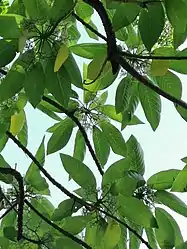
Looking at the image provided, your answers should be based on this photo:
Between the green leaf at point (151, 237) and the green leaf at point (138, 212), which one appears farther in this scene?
the green leaf at point (151, 237)

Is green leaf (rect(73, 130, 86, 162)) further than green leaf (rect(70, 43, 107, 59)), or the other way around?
green leaf (rect(73, 130, 86, 162))

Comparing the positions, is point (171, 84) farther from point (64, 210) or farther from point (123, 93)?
point (64, 210)

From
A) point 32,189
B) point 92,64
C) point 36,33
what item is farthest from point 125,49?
point 32,189

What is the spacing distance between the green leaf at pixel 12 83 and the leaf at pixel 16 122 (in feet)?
0.86

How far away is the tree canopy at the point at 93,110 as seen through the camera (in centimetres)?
114

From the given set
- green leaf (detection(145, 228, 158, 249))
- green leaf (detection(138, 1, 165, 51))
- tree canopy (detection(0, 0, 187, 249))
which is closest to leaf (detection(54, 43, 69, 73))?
tree canopy (detection(0, 0, 187, 249))

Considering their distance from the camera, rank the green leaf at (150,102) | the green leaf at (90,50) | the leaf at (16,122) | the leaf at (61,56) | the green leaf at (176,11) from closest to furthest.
Result: the green leaf at (176,11) < the leaf at (61,56) < the green leaf at (90,50) < the green leaf at (150,102) < the leaf at (16,122)

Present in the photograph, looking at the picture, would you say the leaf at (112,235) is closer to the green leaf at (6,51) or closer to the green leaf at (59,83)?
the green leaf at (59,83)

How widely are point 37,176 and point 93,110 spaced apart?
0.23 metres

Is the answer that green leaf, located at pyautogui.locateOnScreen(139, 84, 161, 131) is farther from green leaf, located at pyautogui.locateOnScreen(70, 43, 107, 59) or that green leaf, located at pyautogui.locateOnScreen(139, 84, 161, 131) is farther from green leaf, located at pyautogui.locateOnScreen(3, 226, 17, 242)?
green leaf, located at pyautogui.locateOnScreen(3, 226, 17, 242)

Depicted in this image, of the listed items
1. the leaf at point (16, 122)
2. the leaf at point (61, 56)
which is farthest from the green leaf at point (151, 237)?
the leaf at point (61, 56)

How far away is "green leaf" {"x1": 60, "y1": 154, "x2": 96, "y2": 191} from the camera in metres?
1.29

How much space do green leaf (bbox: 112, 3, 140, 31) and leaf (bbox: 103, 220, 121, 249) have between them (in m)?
0.43

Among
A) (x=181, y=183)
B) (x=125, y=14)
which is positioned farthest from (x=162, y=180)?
(x=125, y=14)
